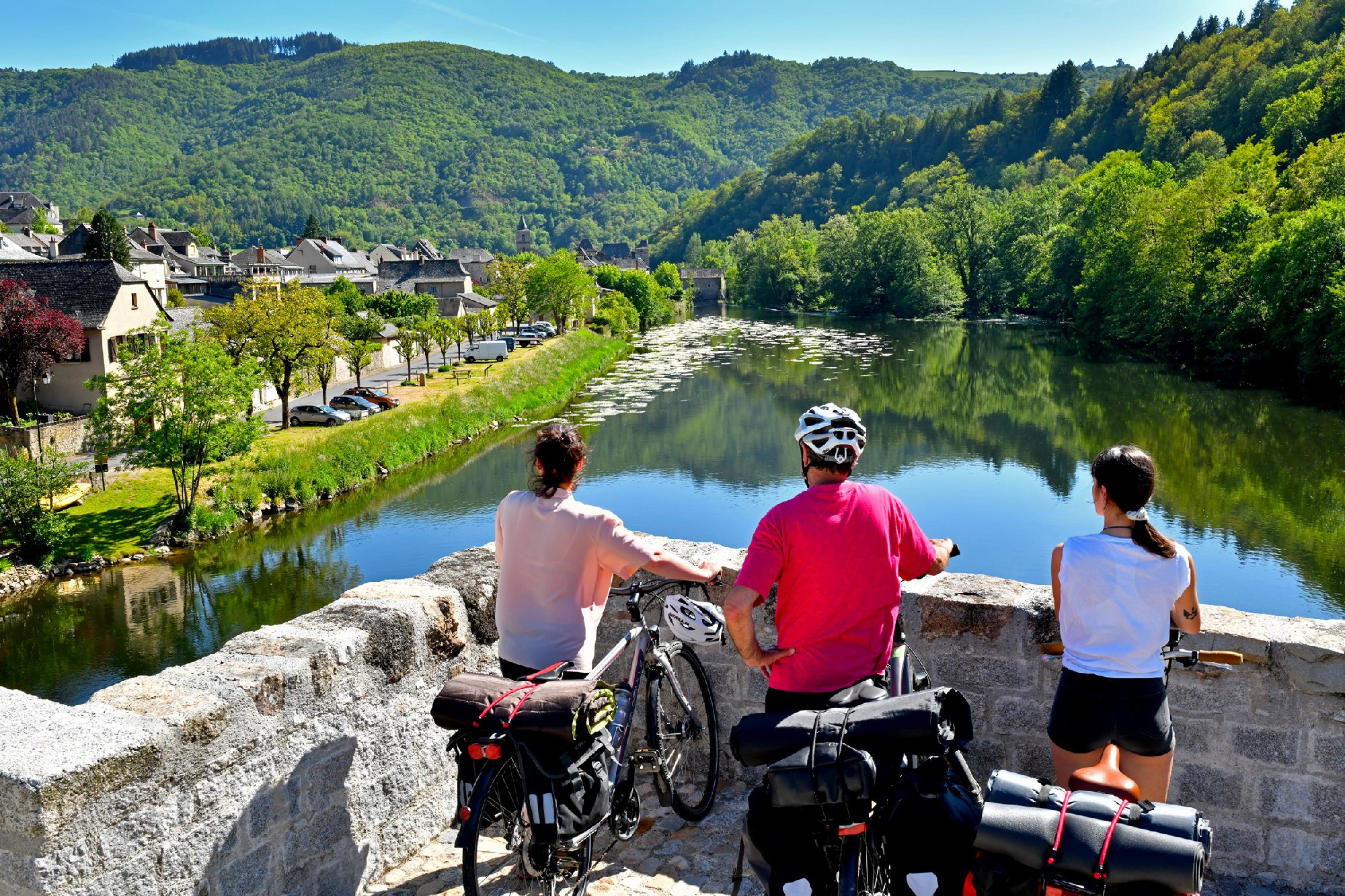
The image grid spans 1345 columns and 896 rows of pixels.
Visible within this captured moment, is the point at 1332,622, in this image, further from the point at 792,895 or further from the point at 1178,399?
the point at 1178,399

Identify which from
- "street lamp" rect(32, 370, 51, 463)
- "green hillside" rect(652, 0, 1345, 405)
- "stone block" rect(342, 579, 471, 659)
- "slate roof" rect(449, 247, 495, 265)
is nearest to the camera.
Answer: "stone block" rect(342, 579, 471, 659)

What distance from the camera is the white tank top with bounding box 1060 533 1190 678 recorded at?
2.95 meters

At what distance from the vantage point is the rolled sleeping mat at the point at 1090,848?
2.24 metres

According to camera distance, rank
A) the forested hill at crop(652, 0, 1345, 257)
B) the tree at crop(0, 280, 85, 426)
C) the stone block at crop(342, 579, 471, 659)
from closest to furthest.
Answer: the stone block at crop(342, 579, 471, 659) < the tree at crop(0, 280, 85, 426) < the forested hill at crop(652, 0, 1345, 257)

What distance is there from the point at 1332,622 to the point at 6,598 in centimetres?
2144

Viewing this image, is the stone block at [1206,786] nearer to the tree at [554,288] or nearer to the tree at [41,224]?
the tree at [554,288]

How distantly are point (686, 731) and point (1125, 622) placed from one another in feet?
6.45

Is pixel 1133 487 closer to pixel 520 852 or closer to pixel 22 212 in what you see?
pixel 520 852

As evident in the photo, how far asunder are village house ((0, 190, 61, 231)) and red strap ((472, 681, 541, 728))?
91.5 metres

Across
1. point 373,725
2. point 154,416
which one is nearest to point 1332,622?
point 373,725

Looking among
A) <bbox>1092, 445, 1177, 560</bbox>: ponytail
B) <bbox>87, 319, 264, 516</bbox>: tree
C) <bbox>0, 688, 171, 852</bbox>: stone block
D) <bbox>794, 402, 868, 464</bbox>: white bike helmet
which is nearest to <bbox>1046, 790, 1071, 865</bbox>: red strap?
A: <bbox>1092, 445, 1177, 560</bbox>: ponytail

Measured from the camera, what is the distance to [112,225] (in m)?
60.5

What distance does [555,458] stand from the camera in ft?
11.5

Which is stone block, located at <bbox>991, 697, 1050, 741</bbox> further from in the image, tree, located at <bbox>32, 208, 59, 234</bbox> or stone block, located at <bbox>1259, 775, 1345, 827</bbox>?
tree, located at <bbox>32, 208, 59, 234</bbox>
